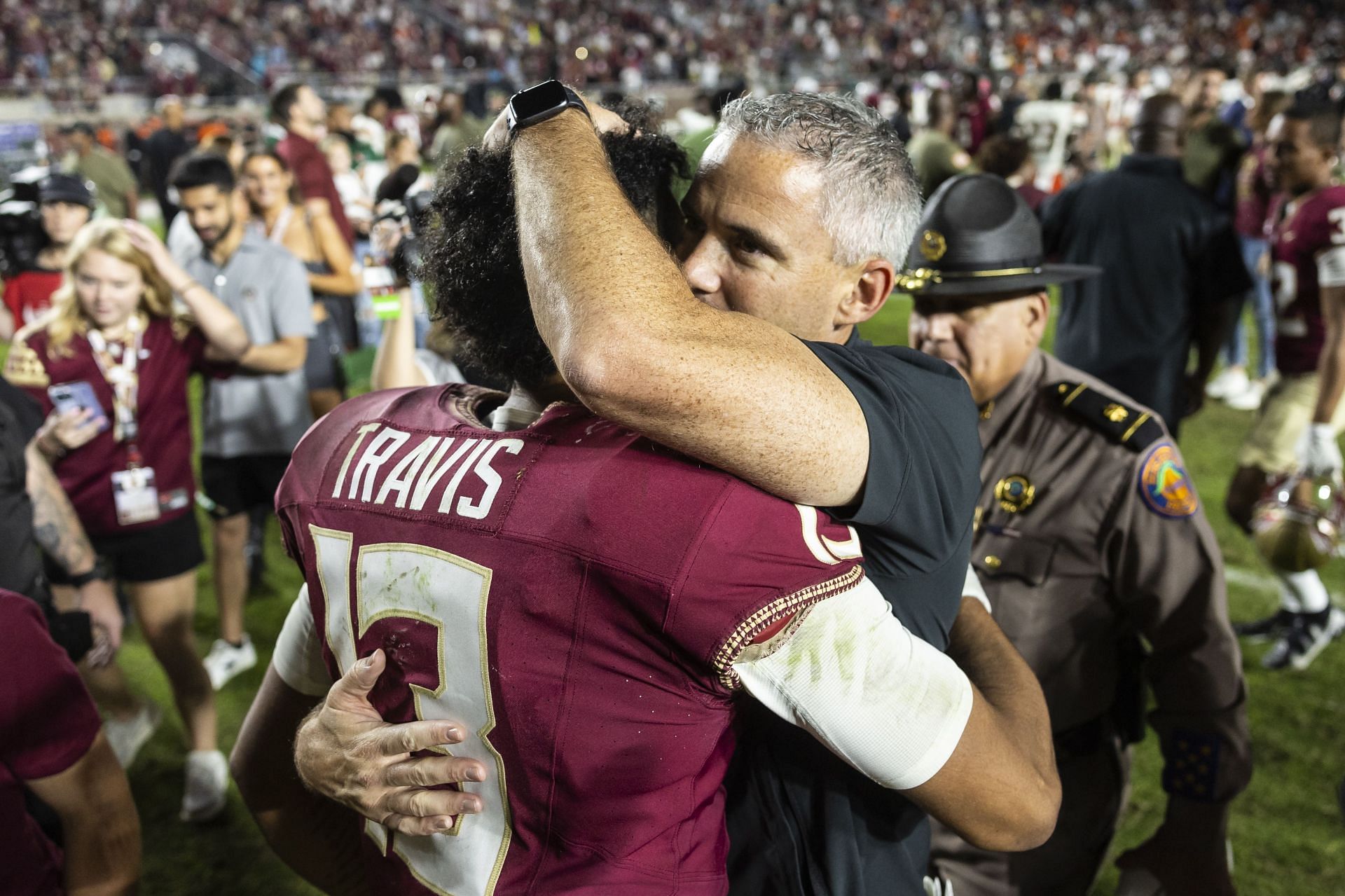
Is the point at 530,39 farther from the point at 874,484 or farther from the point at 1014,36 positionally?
the point at 874,484

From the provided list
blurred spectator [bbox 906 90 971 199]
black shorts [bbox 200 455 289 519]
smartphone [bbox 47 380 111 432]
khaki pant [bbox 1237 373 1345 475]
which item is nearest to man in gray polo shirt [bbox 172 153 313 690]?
black shorts [bbox 200 455 289 519]

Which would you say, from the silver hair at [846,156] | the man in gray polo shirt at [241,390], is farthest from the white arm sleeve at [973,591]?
the man in gray polo shirt at [241,390]

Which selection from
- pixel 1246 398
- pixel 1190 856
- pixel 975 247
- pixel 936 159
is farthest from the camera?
pixel 1246 398

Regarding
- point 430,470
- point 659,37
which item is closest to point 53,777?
point 430,470

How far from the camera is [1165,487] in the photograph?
208cm

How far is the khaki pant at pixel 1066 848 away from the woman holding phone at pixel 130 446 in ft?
9.36

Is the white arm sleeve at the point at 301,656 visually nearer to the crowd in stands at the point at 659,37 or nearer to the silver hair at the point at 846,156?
the silver hair at the point at 846,156

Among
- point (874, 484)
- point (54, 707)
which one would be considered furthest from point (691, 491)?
point (54, 707)

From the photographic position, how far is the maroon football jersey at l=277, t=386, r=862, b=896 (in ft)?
3.50

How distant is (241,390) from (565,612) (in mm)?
3947

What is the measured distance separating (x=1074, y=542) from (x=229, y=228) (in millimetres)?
4114

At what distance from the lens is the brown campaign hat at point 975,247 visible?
2.34 meters

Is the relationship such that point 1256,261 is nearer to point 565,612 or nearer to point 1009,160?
point 1009,160

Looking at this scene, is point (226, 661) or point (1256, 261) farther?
point (1256, 261)
